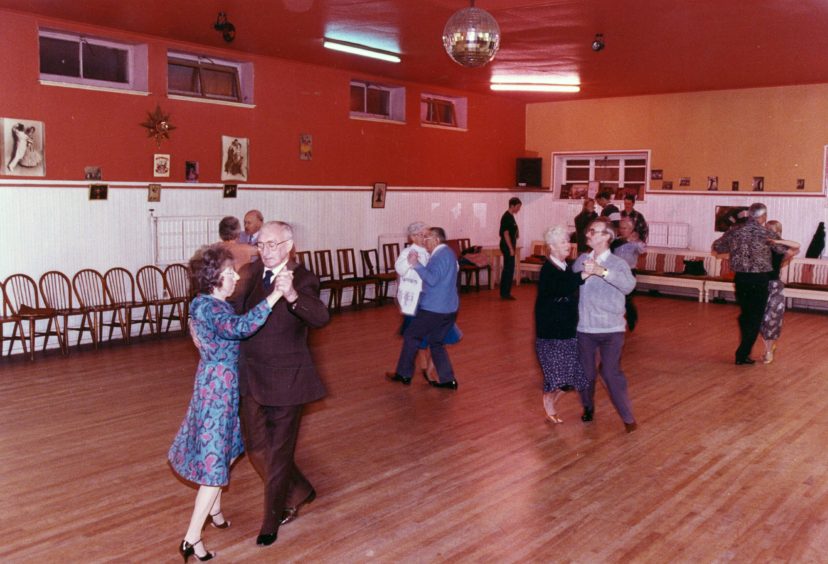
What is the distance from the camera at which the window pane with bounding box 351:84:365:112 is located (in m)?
12.4

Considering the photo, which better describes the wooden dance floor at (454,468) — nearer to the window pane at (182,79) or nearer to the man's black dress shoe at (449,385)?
the man's black dress shoe at (449,385)

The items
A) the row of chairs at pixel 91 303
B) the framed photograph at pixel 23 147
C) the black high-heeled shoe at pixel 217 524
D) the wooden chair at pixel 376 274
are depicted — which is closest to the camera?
the black high-heeled shoe at pixel 217 524

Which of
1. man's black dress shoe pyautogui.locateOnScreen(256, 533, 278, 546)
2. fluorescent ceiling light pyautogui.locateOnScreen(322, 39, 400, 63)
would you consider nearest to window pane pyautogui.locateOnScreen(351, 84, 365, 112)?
fluorescent ceiling light pyautogui.locateOnScreen(322, 39, 400, 63)

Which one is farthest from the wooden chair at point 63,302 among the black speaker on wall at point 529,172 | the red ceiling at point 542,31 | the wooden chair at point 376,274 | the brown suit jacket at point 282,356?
the black speaker on wall at point 529,172

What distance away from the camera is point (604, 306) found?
5590mm

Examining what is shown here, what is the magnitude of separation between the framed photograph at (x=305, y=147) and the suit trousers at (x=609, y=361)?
657cm

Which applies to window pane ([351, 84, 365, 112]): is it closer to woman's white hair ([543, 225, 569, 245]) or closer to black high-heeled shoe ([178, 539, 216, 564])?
woman's white hair ([543, 225, 569, 245])

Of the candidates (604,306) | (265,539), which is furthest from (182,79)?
(265,539)

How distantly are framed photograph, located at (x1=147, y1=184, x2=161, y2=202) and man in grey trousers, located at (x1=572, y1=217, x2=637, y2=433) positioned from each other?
576 centimetres

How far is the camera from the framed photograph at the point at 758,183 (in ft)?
42.7

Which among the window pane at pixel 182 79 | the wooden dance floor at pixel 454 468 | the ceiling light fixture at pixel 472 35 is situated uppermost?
the window pane at pixel 182 79

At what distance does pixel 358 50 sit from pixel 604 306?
5.43m

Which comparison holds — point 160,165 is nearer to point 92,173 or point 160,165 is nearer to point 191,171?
point 191,171

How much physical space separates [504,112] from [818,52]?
6323 mm
